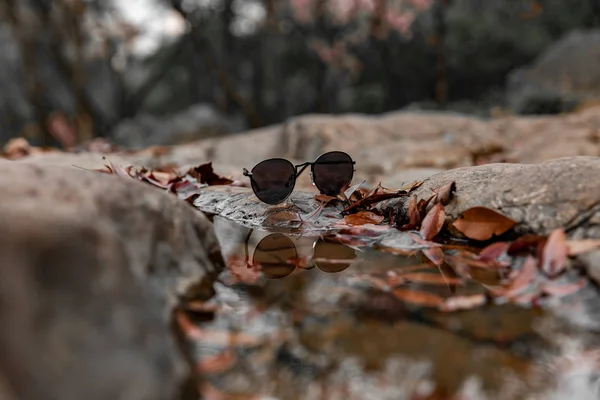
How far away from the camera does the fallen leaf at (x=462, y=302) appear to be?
3.21 feet

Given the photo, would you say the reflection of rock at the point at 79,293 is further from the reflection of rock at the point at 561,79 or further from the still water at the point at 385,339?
the reflection of rock at the point at 561,79

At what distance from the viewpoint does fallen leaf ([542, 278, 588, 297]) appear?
1.01 meters

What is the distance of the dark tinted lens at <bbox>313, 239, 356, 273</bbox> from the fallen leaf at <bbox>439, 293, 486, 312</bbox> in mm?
317

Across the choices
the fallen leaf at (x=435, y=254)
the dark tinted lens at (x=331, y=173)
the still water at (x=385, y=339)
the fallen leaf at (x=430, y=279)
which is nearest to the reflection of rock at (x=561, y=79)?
the dark tinted lens at (x=331, y=173)

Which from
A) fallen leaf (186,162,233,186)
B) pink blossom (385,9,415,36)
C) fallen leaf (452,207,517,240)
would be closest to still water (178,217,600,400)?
fallen leaf (452,207,517,240)

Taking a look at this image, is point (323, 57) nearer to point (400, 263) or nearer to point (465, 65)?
point (465, 65)

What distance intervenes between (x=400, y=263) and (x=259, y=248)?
0.43 m

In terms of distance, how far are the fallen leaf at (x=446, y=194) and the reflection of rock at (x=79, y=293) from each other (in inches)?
38.6

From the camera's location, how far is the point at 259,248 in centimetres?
144

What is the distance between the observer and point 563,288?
102cm

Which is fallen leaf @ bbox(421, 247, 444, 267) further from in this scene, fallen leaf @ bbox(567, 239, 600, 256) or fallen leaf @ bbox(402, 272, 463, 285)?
fallen leaf @ bbox(567, 239, 600, 256)

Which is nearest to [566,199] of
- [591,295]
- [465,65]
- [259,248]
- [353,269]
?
[591,295]

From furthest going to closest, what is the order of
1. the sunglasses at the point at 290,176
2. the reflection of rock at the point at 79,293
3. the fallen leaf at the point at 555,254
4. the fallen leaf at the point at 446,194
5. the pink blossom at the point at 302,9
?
1. the pink blossom at the point at 302,9
2. the sunglasses at the point at 290,176
3. the fallen leaf at the point at 446,194
4. the fallen leaf at the point at 555,254
5. the reflection of rock at the point at 79,293

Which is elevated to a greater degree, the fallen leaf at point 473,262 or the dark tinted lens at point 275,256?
the dark tinted lens at point 275,256
